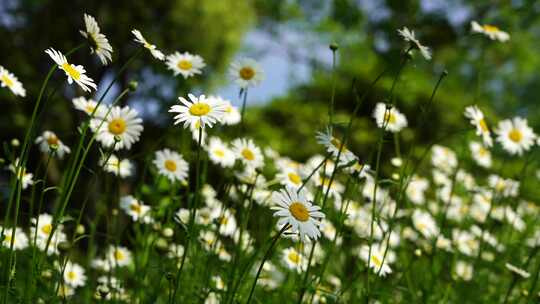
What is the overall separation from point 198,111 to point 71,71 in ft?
0.92

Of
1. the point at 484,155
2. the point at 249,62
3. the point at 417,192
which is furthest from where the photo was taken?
the point at 417,192

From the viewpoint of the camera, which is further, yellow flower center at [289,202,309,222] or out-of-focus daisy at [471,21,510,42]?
out-of-focus daisy at [471,21,510,42]

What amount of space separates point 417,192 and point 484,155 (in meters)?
0.44

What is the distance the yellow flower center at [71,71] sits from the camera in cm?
128

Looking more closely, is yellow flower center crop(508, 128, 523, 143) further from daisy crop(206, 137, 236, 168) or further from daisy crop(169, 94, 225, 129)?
daisy crop(169, 94, 225, 129)

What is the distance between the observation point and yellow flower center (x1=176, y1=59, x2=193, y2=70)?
193 centimetres

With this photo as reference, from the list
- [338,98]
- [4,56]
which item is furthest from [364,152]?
[4,56]

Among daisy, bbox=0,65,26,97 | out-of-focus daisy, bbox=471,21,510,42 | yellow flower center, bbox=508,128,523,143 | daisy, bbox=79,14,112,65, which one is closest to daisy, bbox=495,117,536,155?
yellow flower center, bbox=508,128,523,143

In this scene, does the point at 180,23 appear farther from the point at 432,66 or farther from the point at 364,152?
the point at 432,66

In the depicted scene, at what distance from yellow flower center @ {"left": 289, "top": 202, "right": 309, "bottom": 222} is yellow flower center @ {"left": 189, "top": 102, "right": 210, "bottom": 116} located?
280mm

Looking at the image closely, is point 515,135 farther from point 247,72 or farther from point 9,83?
point 9,83

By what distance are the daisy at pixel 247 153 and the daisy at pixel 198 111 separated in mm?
644

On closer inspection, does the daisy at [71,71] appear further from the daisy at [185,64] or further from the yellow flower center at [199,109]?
the daisy at [185,64]

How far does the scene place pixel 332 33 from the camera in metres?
13.0
